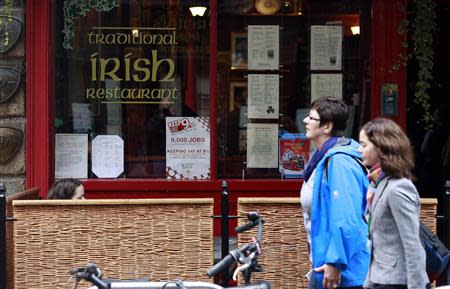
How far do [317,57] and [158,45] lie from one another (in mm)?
1736

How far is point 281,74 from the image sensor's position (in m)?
9.05

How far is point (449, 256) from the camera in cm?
495

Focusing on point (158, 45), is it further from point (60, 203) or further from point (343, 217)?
point (343, 217)

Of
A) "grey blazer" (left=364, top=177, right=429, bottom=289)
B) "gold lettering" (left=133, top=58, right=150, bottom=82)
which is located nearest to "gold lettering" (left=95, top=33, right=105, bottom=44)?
"gold lettering" (left=133, top=58, right=150, bottom=82)

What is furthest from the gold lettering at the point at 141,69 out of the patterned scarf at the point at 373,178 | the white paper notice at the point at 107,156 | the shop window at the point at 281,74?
the patterned scarf at the point at 373,178

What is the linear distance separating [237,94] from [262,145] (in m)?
0.62

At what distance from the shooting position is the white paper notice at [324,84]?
9.09 meters

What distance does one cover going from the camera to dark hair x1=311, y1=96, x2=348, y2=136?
5.24 metres

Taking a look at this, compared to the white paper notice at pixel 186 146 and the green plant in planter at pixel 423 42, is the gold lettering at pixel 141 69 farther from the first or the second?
the green plant in planter at pixel 423 42

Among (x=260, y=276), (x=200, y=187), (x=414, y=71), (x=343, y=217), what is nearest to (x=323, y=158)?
(x=343, y=217)

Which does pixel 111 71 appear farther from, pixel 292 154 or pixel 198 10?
pixel 292 154

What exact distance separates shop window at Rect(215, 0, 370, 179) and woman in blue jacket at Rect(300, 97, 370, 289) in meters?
3.79

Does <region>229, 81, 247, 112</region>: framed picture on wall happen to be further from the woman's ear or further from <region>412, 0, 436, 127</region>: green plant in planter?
the woman's ear

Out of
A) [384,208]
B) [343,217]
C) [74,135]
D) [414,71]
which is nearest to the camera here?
[384,208]
